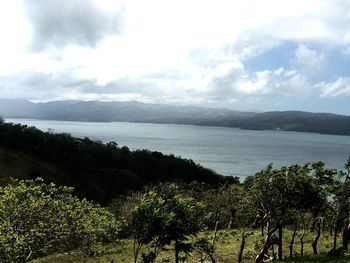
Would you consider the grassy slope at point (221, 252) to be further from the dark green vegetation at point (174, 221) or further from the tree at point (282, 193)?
the tree at point (282, 193)

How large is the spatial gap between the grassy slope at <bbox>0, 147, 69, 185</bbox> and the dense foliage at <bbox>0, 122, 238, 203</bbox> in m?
3.83

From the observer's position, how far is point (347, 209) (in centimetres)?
3169

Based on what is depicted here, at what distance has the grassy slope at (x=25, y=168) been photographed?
390 feet

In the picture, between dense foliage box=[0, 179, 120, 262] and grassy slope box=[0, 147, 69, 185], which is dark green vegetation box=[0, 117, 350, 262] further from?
grassy slope box=[0, 147, 69, 185]

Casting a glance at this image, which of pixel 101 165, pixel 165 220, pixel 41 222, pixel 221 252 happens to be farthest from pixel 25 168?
pixel 41 222

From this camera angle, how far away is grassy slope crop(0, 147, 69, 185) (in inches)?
4676

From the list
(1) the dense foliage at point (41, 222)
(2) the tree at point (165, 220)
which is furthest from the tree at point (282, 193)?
(1) the dense foliage at point (41, 222)

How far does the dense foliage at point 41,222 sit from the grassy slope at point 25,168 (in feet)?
317

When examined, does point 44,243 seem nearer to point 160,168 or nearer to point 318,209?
point 318,209

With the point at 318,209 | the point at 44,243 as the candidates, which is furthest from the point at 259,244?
the point at 44,243

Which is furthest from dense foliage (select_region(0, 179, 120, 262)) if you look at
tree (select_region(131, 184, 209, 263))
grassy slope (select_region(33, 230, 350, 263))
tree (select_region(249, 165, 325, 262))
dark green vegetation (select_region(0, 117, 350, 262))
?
tree (select_region(249, 165, 325, 262))

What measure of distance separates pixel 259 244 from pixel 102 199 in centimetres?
9181

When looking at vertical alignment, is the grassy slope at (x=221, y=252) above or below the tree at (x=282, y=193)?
below

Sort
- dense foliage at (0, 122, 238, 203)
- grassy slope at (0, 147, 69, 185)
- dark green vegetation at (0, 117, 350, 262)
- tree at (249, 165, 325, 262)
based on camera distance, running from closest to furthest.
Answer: dark green vegetation at (0, 117, 350, 262)
tree at (249, 165, 325, 262)
grassy slope at (0, 147, 69, 185)
dense foliage at (0, 122, 238, 203)
